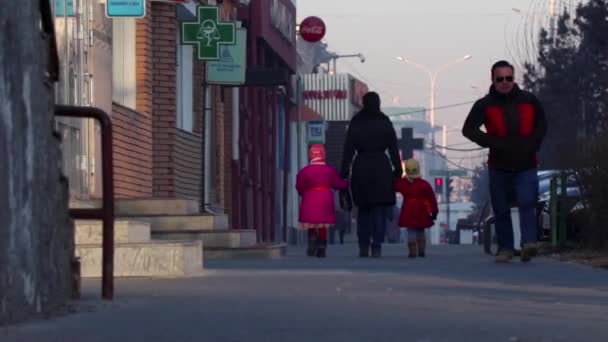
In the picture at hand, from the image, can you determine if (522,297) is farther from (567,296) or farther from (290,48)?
(290,48)

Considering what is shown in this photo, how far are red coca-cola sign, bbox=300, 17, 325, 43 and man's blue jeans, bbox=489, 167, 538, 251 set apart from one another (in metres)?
40.4

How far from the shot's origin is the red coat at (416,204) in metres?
21.7

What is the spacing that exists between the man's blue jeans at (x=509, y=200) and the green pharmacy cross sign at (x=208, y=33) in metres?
9.64

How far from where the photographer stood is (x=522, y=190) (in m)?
16.9

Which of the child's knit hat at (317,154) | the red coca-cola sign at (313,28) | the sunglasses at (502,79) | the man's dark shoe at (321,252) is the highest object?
the red coca-cola sign at (313,28)

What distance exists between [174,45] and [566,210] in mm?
7841

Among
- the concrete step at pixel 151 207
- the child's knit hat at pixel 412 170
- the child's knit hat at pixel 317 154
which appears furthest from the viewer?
the child's knit hat at pixel 412 170

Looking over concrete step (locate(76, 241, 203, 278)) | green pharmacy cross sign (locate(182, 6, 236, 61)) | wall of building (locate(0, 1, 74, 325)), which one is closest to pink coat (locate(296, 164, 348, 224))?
green pharmacy cross sign (locate(182, 6, 236, 61))

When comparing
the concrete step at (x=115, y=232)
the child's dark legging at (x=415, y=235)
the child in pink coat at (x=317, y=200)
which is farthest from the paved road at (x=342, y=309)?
the child in pink coat at (x=317, y=200)

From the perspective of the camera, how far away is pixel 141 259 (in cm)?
1312

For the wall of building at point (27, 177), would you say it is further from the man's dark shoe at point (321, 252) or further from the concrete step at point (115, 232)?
the man's dark shoe at point (321, 252)

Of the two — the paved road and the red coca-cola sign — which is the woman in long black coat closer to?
the paved road

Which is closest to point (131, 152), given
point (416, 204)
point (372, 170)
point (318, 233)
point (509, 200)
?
point (318, 233)

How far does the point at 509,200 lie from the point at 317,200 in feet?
16.6
